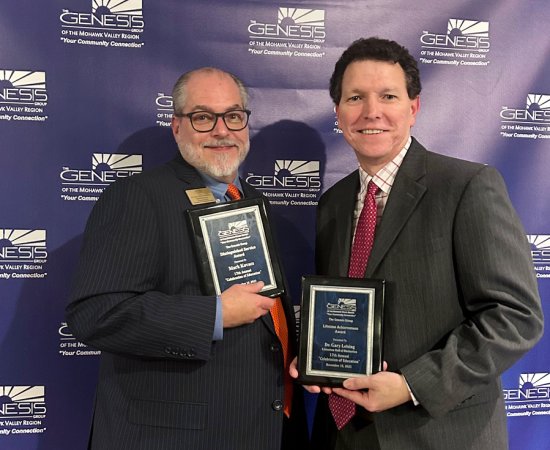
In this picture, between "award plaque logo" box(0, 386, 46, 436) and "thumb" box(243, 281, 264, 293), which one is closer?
"thumb" box(243, 281, 264, 293)

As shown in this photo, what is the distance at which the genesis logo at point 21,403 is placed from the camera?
269cm

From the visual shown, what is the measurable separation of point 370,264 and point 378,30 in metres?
1.53

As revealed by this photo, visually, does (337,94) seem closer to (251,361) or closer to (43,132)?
(251,361)

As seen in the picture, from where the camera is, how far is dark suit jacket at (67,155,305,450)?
5.86 ft

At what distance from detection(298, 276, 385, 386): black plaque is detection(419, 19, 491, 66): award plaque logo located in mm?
1653

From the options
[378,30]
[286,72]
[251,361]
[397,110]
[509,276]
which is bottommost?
[251,361]

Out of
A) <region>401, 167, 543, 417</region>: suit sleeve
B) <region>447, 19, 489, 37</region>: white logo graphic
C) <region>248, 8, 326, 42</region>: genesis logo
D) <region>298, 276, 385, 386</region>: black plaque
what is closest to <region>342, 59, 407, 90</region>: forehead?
<region>401, 167, 543, 417</region>: suit sleeve

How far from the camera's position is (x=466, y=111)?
2951mm

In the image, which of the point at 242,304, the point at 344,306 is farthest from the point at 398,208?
the point at 242,304

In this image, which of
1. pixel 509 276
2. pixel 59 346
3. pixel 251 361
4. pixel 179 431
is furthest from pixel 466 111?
pixel 59 346

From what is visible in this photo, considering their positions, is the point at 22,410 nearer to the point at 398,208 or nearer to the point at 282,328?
the point at 282,328

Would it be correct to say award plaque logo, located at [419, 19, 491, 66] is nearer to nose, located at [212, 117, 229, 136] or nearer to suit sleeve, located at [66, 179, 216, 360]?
nose, located at [212, 117, 229, 136]

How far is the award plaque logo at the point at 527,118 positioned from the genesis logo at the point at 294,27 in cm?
112

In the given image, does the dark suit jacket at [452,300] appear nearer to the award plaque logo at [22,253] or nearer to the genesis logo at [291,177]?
the genesis logo at [291,177]
